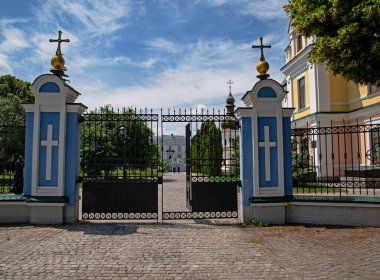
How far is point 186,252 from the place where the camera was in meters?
5.78

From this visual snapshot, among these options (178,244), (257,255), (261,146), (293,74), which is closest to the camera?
(257,255)

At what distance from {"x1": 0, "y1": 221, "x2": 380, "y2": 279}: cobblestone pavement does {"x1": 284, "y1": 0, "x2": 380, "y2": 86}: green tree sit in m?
3.44

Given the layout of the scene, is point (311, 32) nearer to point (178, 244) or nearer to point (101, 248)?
point (178, 244)

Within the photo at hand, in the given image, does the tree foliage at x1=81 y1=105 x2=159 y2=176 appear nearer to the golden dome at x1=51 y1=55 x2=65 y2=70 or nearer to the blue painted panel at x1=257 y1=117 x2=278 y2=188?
the golden dome at x1=51 y1=55 x2=65 y2=70

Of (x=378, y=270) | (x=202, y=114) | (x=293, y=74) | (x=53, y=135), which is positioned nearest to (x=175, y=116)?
(x=202, y=114)

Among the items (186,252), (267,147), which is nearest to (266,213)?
(267,147)

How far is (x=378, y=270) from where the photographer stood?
15.8 feet

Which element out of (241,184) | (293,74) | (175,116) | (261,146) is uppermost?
(293,74)

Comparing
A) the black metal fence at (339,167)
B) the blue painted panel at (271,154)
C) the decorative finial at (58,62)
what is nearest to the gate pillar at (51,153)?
the decorative finial at (58,62)

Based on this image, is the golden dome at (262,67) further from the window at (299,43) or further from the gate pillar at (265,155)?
the window at (299,43)

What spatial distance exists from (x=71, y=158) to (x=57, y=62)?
7.85 ft

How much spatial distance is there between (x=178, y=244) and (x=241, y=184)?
258 cm

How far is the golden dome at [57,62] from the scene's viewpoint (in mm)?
8469

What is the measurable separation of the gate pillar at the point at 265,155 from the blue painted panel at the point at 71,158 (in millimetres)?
3941
